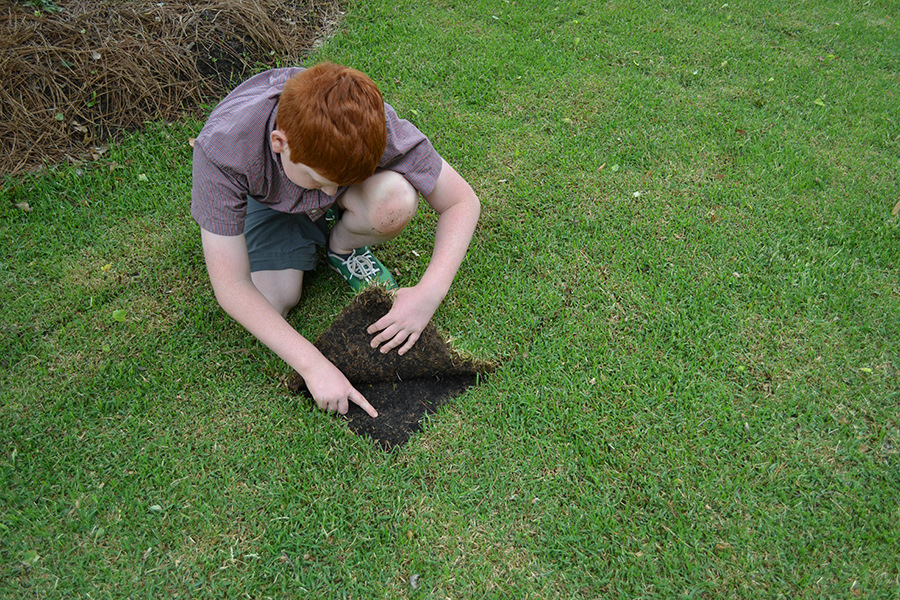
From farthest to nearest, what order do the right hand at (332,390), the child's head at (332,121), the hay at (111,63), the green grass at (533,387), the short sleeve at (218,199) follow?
1. the hay at (111,63)
2. the right hand at (332,390)
3. the short sleeve at (218,199)
4. the green grass at (533,387)
5. the child's head at (332,121)

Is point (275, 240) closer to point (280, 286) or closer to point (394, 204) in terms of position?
point (280, 286)

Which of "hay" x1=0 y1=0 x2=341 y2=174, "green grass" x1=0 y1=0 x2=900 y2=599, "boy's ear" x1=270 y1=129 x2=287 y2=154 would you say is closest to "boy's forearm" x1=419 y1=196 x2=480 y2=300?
"green grass" x1=0 y1=0 x2=900 y2=599

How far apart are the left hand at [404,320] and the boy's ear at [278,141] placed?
0.77 m

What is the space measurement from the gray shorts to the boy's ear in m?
0.71

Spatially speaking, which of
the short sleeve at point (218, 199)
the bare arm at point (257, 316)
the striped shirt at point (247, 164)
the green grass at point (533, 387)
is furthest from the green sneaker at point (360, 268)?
the short sleeve at point (218, 199)

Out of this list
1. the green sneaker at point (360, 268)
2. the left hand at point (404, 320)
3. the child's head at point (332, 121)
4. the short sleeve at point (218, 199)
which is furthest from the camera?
the green sneaker at point (360, 268)

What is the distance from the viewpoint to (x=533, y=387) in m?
2.57

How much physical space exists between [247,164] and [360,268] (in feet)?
2.69

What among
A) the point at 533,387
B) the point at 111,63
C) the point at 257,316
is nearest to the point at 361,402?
the point at 257,316

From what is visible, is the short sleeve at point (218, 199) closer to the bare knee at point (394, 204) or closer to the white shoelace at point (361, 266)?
the bare knee at point (394, 204)

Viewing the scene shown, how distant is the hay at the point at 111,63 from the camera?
3.61m

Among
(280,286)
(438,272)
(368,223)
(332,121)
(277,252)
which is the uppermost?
(332,121)

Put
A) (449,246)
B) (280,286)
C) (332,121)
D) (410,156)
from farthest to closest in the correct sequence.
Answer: (280,286) → (449,246) → (410,156) → (332,121)

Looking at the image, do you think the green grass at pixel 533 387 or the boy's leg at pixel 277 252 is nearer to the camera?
the green grass at pixel 533 387
